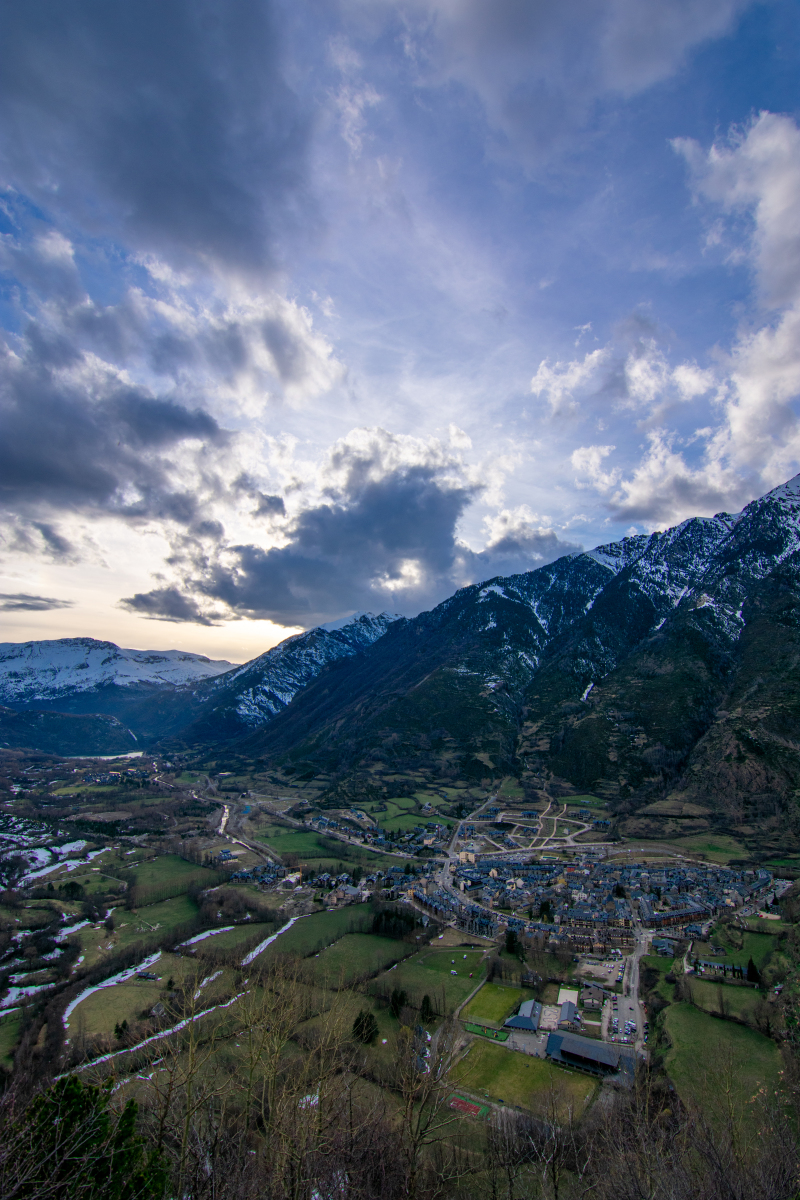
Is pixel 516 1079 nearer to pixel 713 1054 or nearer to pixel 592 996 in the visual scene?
pixel 713 1054

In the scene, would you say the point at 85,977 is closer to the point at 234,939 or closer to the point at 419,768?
the point at 234,939

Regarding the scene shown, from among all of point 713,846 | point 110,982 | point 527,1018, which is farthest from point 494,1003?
point 713,846

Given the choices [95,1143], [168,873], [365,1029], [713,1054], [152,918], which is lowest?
[168,873]

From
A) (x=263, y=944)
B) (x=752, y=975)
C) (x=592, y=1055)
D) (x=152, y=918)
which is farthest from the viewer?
(x=152, y=918)

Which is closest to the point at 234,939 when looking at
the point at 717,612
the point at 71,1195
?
the point at 71,1195

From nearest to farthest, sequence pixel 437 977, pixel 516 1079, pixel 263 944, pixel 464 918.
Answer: pixel 516 1079 < pixel 437 977 < pixel 263 944 < pixel 464 918

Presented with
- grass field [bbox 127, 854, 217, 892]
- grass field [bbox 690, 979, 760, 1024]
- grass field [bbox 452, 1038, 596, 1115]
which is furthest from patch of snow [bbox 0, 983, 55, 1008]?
grass field [bbox 690, 979, 760, 1024]

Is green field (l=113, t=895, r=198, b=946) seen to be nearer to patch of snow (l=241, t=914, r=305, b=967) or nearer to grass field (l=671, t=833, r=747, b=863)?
patch of snow (l=241, t=914, r=305, b=967)

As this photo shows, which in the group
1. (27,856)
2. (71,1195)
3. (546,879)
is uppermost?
(71,1195)
